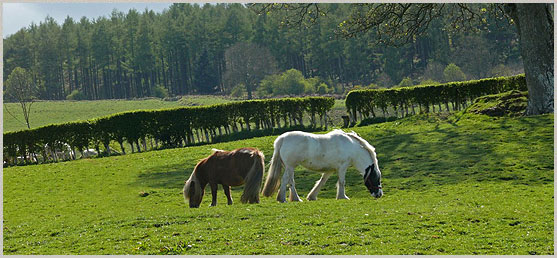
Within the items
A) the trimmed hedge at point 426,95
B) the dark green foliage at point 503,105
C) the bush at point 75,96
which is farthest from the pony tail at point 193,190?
the bush at point 75,96

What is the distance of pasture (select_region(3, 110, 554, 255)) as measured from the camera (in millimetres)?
9695

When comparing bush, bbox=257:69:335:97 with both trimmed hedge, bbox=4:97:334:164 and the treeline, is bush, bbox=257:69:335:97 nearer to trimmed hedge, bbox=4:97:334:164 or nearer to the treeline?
the treeline

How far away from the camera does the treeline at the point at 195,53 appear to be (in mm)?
110938

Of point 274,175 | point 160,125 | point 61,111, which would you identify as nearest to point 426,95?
point 160,125

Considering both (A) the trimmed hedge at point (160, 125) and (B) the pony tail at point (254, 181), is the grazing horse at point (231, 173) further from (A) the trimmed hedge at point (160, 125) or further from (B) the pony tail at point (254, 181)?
(A) the trimmed hedge at point (160, 125)

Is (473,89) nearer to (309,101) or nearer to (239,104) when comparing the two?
(309,101)

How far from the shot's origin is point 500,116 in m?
26.2

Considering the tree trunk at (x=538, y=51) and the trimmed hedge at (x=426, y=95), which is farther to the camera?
the trimmed hedge at (x=426, y=95)

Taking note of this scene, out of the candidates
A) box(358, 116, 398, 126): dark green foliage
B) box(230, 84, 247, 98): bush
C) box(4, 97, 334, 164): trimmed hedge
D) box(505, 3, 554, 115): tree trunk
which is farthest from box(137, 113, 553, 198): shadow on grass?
box(230, 84, 247, 98): bush

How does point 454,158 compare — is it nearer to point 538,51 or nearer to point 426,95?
point 538,51

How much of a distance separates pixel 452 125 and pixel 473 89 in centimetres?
1031

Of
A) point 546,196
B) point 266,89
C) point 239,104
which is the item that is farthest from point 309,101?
point 266,89

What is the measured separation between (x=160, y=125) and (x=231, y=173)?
21.7 m

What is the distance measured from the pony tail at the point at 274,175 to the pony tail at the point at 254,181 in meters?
0.18
